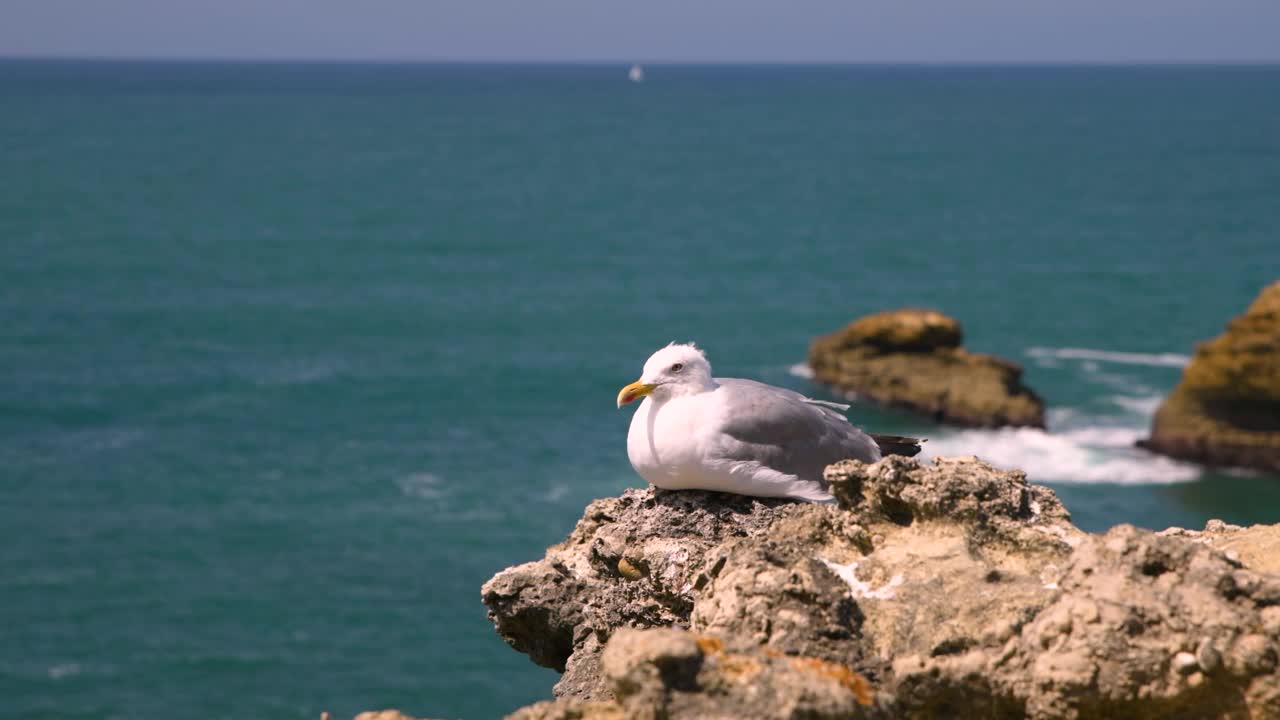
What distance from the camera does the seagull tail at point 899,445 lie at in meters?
9.84

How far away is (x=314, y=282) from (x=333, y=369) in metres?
25.1

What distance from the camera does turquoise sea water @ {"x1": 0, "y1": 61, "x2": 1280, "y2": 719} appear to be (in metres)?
41.2

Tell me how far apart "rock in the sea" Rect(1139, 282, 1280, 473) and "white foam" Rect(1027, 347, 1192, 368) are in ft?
54.0

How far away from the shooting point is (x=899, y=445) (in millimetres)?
9984

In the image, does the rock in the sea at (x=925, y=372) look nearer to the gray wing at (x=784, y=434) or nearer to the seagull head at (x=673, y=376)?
the gray wing at (x=784, y=434)

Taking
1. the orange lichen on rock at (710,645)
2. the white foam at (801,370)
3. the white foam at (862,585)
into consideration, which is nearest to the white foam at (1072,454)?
the white foam at (801,370)

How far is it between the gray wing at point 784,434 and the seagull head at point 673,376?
0.56ft

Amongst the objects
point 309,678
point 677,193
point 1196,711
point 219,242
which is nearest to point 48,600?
point 309,678

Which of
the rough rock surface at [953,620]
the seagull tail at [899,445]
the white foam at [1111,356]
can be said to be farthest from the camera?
the white foam at [1111,356]

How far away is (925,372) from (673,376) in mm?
49928

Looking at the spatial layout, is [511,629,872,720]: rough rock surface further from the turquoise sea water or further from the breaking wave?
the breaking wave

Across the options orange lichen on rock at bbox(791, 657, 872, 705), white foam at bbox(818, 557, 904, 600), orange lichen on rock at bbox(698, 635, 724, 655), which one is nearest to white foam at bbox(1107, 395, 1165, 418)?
white foam at bbox(818, 557, 904, 600)

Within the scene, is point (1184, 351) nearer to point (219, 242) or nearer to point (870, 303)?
point (870, 303)

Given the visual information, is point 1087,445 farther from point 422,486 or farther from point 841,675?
point 841,675
